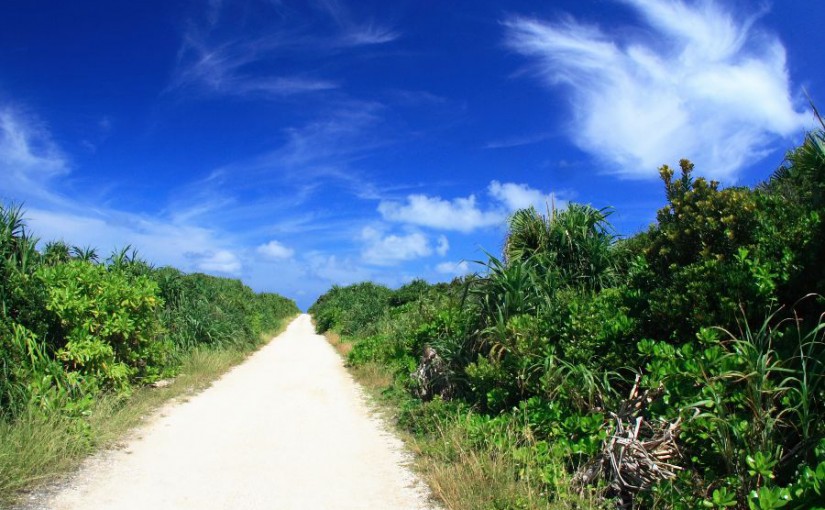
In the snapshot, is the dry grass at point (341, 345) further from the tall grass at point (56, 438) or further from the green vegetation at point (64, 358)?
the tall grass at point (56, 438)

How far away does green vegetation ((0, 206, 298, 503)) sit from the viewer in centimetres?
522

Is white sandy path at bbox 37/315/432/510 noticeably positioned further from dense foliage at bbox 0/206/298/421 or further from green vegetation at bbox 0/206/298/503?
dense foliage at bbox 0/206/298/421

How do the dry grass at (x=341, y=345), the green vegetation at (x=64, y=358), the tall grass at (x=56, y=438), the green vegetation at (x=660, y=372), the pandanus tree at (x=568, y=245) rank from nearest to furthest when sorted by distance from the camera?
the green vegetation at (x=660, y=372)
the tall grass at (x=56, y=438)
the green vegetation at (x=64, y=358)
the pandanus tree at (x=568, y=245)
the dry grass at (x=341, y=345)

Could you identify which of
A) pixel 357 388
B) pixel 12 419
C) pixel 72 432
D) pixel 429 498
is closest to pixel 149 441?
pixel 72 432

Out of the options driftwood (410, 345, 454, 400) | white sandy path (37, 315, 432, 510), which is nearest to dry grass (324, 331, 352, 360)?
driftwood (410, 345, 454, 400)

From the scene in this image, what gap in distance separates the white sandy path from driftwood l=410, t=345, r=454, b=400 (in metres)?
0.98

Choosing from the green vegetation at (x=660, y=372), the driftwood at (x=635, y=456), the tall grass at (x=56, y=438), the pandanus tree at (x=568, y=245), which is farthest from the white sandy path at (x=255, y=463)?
the pandanus tree at (x=568, y=245)

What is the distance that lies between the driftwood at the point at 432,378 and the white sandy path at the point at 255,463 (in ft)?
3.21

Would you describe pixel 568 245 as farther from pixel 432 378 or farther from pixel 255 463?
pixel 255 463

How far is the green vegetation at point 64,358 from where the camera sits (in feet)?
17.1

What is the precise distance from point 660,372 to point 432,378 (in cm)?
461

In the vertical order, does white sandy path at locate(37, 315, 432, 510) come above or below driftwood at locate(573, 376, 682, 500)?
below

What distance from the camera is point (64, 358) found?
22.3 ft

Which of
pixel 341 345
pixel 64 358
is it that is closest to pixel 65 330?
pixel 64 358
